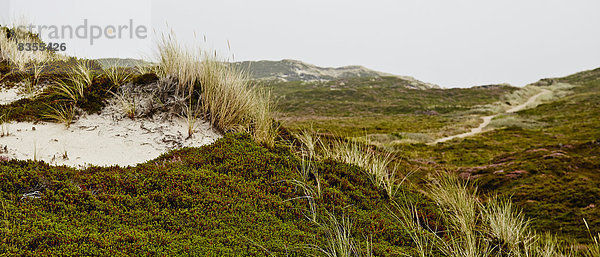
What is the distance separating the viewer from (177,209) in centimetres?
397

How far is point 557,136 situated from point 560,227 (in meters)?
22.4

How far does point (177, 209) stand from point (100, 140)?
381 cm

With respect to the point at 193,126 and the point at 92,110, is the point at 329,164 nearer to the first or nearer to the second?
the point at 193,126

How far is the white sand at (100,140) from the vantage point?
5.69 metres

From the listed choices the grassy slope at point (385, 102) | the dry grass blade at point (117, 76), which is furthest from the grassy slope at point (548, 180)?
the grassy slope at point (385, 102)

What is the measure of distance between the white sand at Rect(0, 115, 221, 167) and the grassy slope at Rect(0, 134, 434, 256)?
0.97 metres

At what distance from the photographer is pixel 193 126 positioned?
7.21 m

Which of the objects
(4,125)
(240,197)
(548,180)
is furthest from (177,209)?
(548,180)

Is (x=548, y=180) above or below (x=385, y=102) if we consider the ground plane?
below

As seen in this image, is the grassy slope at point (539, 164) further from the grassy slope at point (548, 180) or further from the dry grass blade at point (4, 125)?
the dry grass blade at point (4, 125)

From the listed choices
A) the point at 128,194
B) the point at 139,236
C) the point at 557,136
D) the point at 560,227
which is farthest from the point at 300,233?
the point at 557,136

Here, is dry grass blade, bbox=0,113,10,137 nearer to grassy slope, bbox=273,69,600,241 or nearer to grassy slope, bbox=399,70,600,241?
grassy slope, bbox=273,69,600,241

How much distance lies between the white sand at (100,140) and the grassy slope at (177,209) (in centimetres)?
97

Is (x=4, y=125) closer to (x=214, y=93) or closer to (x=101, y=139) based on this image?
(x=101, y=139)
